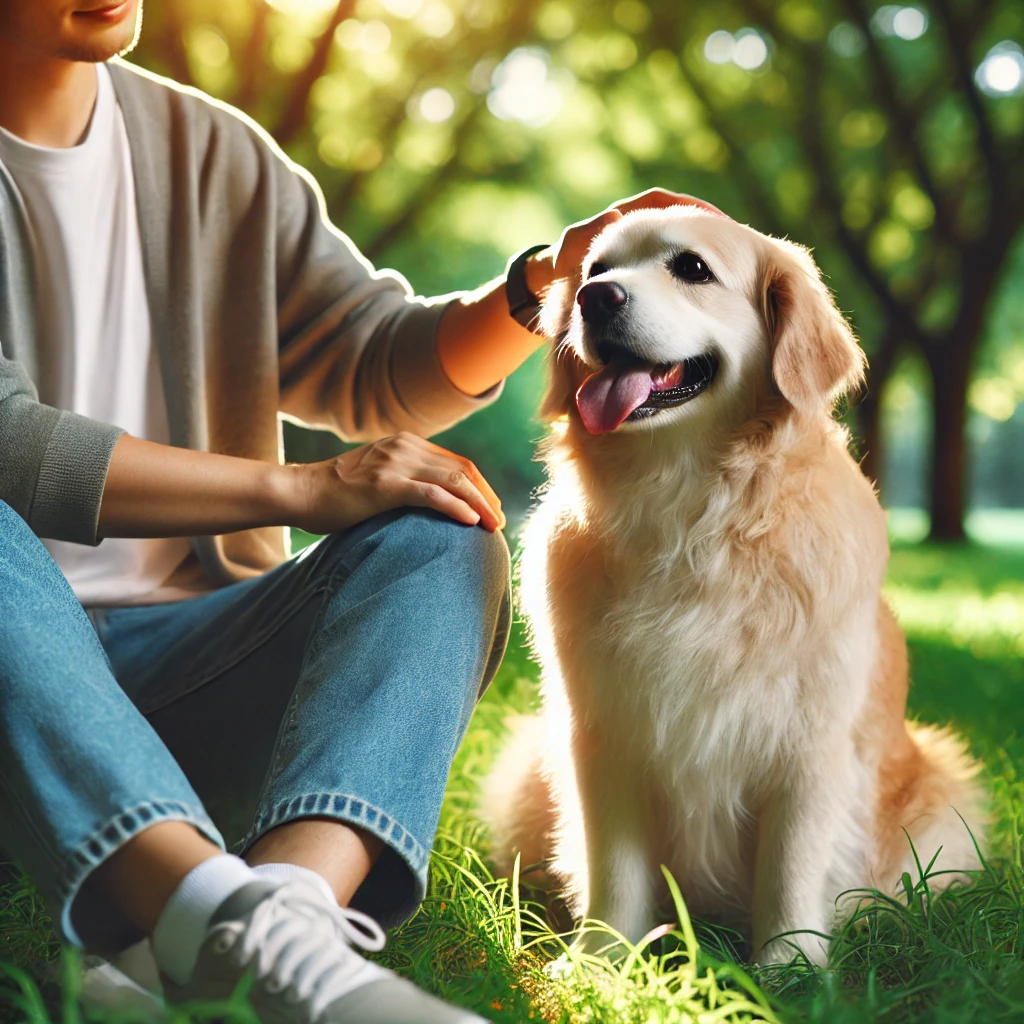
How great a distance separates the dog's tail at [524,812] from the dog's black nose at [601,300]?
Answer: 0.88m

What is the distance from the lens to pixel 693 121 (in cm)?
1186

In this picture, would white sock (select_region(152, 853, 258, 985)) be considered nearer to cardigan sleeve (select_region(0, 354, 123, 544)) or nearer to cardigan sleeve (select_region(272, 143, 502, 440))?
cardigan sleeve (select_region(0, 354, 123, 544))

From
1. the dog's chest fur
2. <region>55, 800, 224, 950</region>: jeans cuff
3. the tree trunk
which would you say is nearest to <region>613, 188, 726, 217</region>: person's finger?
the dog's chest fur

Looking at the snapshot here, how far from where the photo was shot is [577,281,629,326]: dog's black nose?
1782 millimetres

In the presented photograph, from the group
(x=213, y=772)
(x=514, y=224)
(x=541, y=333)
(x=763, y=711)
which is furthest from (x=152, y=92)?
(x=514, y=224)

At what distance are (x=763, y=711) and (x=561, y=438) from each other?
24.2 inches

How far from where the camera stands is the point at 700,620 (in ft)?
5.77

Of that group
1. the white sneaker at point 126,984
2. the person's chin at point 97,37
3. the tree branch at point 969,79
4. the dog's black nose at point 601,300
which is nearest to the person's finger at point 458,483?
the dog's black nose at point 601,300

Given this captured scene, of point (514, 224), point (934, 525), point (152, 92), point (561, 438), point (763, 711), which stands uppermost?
point (152, 92)

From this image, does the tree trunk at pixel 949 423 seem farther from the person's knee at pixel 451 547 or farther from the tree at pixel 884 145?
the person's knee at pixel 451 547

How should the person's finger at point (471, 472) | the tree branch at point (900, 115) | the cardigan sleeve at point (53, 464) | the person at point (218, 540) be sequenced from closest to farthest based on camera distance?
1. the person at point (218, 540)
2. the cardigan sleeve at point (53, 464)
3. the person's finger at point (471, 472)
4. the tree branch at point (900, 115)

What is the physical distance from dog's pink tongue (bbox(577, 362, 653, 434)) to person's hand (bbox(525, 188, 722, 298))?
297 mm

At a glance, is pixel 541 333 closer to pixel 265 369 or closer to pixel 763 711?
pixel 265 369

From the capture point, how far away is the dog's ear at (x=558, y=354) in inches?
80.1
